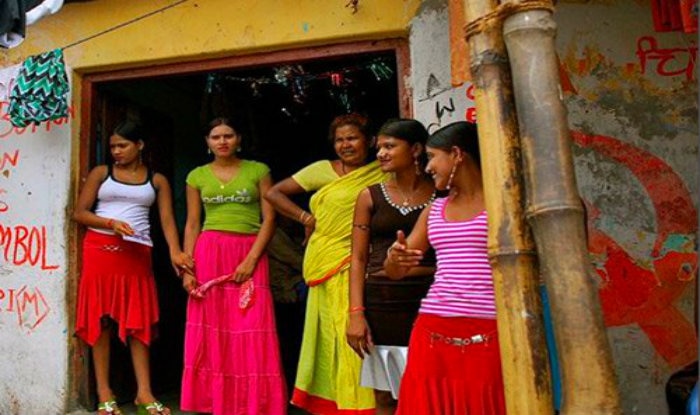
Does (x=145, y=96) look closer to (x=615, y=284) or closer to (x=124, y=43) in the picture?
(x=124, y=43)

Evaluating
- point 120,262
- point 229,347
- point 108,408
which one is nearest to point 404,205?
point 229,347

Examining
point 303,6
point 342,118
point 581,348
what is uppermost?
point 303,6

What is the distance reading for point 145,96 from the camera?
17.8ft

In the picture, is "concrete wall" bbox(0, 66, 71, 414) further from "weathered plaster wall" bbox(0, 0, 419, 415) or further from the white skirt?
the white skirt

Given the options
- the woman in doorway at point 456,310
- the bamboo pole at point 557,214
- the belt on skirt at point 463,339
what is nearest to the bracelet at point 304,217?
the woman in doorway at point 456,310

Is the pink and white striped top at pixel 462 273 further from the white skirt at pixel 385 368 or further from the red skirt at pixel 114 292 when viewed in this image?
the red skirt at pixel 114 292

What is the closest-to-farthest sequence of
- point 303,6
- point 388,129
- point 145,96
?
point 388,129
point 303,6
point 145,96

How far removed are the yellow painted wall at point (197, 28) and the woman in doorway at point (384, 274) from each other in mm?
1240

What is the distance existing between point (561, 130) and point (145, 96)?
4.15 m

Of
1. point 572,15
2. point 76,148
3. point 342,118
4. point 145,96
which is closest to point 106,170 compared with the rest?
point 76,148

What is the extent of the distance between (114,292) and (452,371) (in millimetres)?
2599

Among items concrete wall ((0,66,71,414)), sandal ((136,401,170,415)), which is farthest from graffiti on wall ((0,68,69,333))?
sandal ((136,401,170,415))

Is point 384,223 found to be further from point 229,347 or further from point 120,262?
point 120,262

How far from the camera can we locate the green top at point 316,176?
4.00 metres
